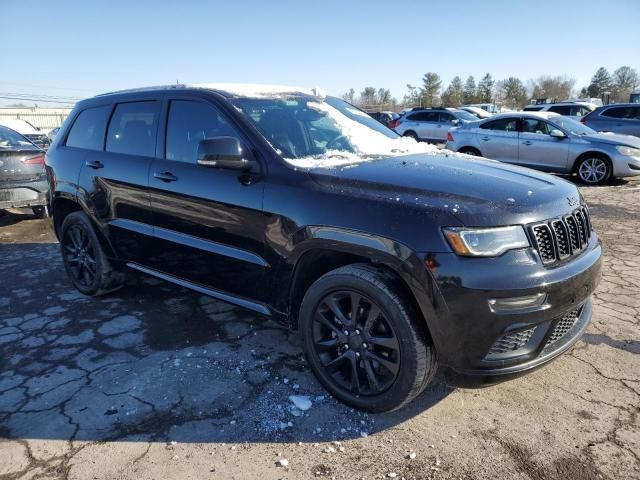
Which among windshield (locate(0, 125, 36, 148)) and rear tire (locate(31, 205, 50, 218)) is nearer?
windshield (locate(0, 125, 36, 148))

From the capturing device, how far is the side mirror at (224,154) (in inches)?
112

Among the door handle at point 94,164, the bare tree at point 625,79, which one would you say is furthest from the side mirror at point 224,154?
the bare tree at point 625,79

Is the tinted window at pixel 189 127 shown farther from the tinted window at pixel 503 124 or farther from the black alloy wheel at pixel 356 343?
the tinted window at pixel 503 124

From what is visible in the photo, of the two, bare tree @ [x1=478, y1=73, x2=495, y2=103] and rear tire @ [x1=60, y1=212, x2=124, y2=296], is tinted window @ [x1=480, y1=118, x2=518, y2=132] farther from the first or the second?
bare tree @ [x1=478, y1=73, x2=495, y2=103]

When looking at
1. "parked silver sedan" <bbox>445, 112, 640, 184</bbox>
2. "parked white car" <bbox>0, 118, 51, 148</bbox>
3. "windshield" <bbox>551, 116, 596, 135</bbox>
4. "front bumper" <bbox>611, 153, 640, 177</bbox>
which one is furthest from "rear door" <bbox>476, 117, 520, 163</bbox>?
"parked white car" <bbox>0, 118, 51, 148</bbox>

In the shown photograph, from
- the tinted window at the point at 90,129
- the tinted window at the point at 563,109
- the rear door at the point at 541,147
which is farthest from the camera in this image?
the tinted window at the point at 563,109

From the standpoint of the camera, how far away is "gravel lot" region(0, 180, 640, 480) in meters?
2.31

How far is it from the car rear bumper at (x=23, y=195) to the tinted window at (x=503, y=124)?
921 centimetres

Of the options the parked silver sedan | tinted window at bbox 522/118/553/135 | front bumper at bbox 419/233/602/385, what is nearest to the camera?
front bumper at bbox 419/233/602/385

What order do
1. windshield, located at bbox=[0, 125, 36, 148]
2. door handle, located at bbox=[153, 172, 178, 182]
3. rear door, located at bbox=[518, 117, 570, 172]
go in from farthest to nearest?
rear door, located at bbox=[518, 117, 570, 172] → windshield, located at bbox=[0, 125, 36, 148] → door handle, located at bbox=[153, 172, 178, 182]

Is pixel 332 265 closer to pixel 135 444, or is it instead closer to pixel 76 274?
pixel 135 444

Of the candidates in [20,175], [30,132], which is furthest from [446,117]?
[20,175]

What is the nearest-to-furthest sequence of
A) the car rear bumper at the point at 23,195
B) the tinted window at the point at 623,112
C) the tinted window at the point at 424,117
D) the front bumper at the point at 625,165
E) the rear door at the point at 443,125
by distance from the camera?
the car rear bumper at the point at 23,195
the front bumper at the point at 625,165
the tinted window at the point at 623,112
the rear door at the point at 443,125
the tinted window at the point at 424,117

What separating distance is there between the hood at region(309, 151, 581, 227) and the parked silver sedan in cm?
811
